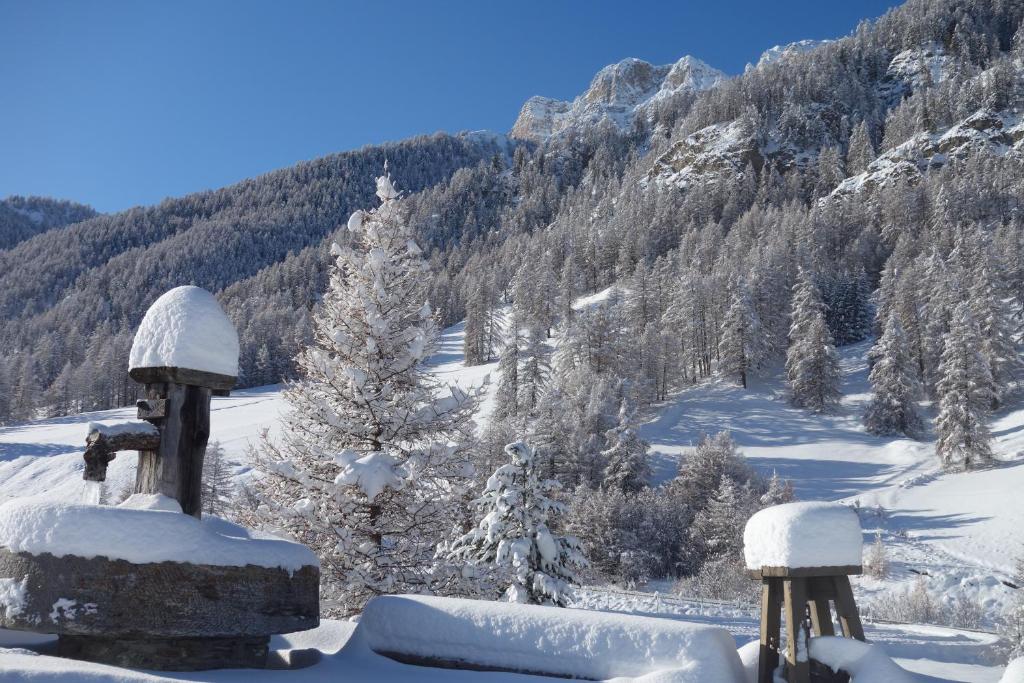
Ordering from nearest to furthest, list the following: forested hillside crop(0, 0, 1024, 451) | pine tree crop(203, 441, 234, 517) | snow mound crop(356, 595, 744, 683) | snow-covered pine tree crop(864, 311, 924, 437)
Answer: snow mound crop(356, 595, 744, 683) → pine tree crop(203, 441, 234, 517) → snow-covered pine tree crop(864, 311, 924, 437) → forested hillside crop(0, 0, 1024, 451)

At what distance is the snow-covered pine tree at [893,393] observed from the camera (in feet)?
149

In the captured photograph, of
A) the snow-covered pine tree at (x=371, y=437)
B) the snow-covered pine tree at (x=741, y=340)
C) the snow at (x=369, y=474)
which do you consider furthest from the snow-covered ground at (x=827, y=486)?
the snow at (x=369, y=474)

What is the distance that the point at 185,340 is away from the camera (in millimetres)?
4621

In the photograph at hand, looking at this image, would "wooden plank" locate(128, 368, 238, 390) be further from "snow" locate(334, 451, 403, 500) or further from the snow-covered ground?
"snow" locate(334, 451, 403, 500)

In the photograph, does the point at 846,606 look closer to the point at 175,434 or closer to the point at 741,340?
the point at 175,434

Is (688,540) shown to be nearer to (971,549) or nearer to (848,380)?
(971,549)

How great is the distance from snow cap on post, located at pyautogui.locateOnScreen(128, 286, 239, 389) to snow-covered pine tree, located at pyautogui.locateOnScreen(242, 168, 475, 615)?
3.95 meters

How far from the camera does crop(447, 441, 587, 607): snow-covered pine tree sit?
12.8 meters

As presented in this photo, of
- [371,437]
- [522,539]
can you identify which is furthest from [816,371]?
[371,437]

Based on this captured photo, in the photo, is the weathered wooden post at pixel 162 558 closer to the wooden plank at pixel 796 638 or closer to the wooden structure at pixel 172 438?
the wooden structure at pixel 172 438

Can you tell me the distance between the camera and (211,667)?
13.4 feet

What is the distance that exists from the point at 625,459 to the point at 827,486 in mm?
10849

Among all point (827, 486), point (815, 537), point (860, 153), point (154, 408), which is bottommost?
point (827, 486)

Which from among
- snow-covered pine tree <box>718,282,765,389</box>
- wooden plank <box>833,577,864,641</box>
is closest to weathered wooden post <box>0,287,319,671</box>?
wooden plank <box>833,577,864,641</box>
